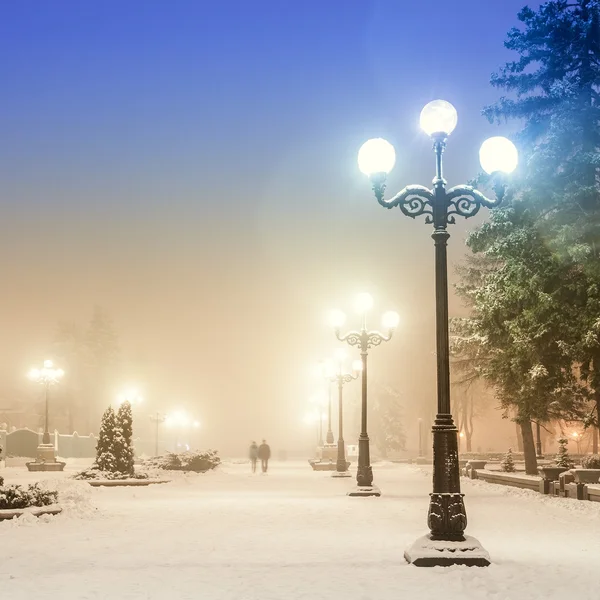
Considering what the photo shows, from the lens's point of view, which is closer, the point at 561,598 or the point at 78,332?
the point at 561,598

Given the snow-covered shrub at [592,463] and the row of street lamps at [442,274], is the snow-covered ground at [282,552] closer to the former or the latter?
the row of street lamps at [442,274]

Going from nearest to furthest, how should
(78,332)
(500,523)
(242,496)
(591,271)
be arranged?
(500,523) → (591,271) → (242,496) → (78,332)

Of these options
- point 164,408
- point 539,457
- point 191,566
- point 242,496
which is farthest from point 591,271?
point 164,408

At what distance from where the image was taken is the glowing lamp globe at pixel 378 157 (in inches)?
498

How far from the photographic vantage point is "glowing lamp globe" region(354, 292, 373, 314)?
26.5 metres

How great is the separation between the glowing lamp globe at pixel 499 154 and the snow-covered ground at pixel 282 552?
5.48 meters

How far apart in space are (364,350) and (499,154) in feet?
49.6

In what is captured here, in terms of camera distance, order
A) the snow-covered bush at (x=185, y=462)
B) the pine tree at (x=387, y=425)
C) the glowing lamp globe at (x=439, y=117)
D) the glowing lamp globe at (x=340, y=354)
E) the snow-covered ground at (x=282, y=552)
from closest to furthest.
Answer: the snow-covered ground at (x=282, y=552) → the glowing lamp globe at (x=439, y=117) → the glowing lamp globe at (x=340, y=354) → the snow-covered bush at (x=185, y=462) → the pine tree at (x=387, y=425)

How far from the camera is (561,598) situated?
887 cm

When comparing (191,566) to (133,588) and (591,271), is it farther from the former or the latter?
(591,271)

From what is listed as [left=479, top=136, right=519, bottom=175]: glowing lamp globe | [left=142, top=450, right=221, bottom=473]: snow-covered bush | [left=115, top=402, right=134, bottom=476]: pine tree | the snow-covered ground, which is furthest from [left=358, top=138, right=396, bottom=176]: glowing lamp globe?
[left=142, top=450, right=221, bottom=473]: snow-covered bush

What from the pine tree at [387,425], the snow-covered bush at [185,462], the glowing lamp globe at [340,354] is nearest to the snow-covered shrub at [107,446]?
the snow-covered bush at [185,462]

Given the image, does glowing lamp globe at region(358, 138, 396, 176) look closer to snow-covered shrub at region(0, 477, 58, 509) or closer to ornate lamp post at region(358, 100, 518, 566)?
ornate lamp post at region(358, 100, 518, 566)

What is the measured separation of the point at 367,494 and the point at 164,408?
338ft
